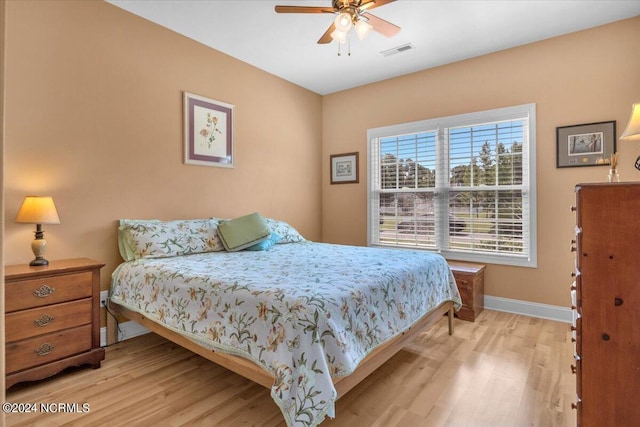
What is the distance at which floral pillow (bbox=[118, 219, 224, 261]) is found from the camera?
266 cm

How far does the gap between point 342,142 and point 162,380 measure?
363 cm

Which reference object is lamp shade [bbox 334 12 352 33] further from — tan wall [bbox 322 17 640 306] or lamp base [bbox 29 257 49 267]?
lamp base [bbox 29 257 49 267]

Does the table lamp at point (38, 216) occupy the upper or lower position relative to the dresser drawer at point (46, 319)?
upper

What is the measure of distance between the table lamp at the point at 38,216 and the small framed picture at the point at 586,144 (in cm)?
428

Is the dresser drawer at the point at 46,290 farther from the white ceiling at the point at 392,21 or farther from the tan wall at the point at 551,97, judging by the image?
the tan wall at the point at 551,97

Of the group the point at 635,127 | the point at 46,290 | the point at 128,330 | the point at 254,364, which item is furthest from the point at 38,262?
the point at 635,127

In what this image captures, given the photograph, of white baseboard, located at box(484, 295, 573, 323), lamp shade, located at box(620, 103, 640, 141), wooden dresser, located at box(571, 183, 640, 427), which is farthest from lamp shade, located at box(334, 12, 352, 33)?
white baseboard, located at box(484, 295, 573, 323)

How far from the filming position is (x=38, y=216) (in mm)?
2182

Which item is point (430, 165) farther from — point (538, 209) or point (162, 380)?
point (162, 380)

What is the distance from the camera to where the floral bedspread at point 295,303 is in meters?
1.42

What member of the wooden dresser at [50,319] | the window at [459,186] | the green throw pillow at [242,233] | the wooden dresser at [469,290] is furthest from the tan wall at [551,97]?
the wooden dresser at [50,319]

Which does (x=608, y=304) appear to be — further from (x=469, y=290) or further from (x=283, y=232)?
(x=283, y=232)

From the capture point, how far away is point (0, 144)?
26.3 inches

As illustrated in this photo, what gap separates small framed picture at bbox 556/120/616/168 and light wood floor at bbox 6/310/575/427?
1626 mm
